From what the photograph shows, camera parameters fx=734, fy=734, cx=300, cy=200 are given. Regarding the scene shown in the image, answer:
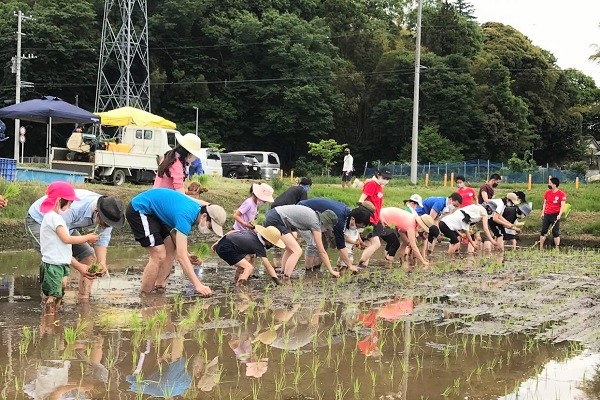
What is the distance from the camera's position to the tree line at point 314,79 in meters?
42.8

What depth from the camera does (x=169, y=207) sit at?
7195mm

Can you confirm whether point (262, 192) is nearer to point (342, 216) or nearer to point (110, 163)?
point (342, 216)

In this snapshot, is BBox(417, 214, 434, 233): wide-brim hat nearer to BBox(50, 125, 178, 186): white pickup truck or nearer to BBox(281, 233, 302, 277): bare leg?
BBox(281, 233, 302, 277): bare leg

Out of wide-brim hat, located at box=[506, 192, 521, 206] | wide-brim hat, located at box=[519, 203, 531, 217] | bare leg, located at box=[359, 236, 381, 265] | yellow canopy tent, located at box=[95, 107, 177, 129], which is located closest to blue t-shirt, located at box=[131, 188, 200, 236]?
bare leg, located at box=[359, 236, 381, 265]

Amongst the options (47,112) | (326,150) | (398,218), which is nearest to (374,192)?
(398,218)

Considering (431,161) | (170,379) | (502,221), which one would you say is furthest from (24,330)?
(431,161)

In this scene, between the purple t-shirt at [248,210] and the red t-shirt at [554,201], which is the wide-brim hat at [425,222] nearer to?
the purple t-shirt at [248,210]

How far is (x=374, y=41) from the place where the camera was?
1935 inches

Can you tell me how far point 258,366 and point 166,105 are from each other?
41771mm

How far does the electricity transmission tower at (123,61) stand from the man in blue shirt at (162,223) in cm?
2884

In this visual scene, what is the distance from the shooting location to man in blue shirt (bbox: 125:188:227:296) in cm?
705


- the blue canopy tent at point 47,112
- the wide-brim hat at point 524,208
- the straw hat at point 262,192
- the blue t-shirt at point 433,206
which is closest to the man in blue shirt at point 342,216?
the straw hat at point 262,192

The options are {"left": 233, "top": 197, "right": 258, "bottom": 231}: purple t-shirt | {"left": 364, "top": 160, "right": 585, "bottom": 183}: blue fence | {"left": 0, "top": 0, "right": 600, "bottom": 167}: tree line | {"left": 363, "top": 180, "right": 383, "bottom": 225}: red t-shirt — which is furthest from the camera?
{"left": 0, "top": 0, "right": 600, "bottom": 167}: tree line

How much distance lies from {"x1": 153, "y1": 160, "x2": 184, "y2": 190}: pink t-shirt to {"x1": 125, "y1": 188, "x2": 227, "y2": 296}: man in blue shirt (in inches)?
24.5
